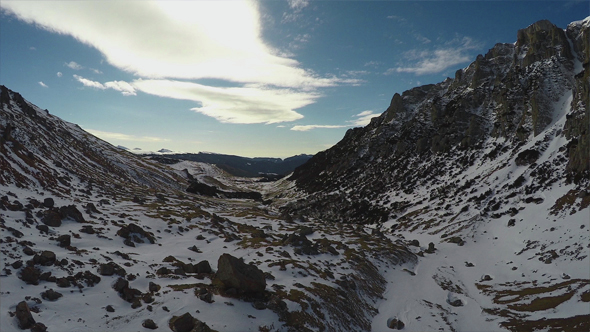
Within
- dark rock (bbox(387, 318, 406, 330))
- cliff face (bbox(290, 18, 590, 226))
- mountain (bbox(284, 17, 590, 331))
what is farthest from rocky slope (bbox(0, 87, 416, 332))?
cliff face (bbox(290, 18, 590, 226))

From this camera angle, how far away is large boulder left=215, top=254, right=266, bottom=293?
23.1 metres

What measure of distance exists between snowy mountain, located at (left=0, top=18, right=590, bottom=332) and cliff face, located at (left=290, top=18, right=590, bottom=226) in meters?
0.97

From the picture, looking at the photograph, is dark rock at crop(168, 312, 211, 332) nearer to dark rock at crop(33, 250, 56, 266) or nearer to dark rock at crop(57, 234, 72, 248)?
dark rock at crop(33, 250, 56, 266)

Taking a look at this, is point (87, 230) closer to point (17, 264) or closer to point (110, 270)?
point (110, 270)

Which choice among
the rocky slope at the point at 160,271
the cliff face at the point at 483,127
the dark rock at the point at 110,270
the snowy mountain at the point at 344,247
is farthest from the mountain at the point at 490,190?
the dark rock at the point at 110,270

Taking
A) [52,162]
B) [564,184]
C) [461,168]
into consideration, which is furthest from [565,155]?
[52,162]

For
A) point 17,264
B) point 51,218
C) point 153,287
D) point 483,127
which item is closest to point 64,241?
point 17,264

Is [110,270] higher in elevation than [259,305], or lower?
higher

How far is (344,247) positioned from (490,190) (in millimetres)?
52719

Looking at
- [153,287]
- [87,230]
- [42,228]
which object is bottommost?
[153,287]

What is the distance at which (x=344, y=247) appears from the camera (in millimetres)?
46906

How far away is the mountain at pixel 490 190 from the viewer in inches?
1292

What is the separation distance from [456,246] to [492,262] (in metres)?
10.1

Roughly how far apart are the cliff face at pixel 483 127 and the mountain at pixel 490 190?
555mm
